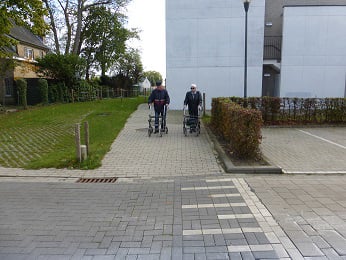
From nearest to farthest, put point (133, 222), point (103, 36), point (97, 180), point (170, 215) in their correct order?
point (133, 222), point (170, 215), point (97, 180), point (103, 36)

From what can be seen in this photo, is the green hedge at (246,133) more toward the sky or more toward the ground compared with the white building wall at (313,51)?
more toward the ground

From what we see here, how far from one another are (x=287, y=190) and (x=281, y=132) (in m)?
6.16

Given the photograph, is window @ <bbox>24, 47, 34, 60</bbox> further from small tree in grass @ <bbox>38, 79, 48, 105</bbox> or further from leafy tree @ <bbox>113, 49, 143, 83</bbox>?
leafy tree @ <bbox>113, 49, 143, 83</bbox>

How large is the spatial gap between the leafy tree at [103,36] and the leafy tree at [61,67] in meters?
12.4

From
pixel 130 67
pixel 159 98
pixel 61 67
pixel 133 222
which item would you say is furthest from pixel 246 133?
pixel 130 67

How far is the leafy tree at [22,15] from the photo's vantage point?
11.0m

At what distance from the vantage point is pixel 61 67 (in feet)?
76.2

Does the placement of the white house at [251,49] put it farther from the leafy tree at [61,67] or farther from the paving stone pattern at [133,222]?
the paving stone pattern at [133,222]

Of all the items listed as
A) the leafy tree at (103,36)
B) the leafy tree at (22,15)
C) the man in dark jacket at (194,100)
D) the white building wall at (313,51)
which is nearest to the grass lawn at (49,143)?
the man in dark jacket at (194,100)

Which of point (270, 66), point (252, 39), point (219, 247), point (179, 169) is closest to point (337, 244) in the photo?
point (219, 247)

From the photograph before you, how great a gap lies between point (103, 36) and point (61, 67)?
48.4 ft

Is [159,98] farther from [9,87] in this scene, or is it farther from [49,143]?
[9,87]

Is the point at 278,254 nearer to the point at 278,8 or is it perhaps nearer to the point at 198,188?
the point at 198,188

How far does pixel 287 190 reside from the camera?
476 centimetres
